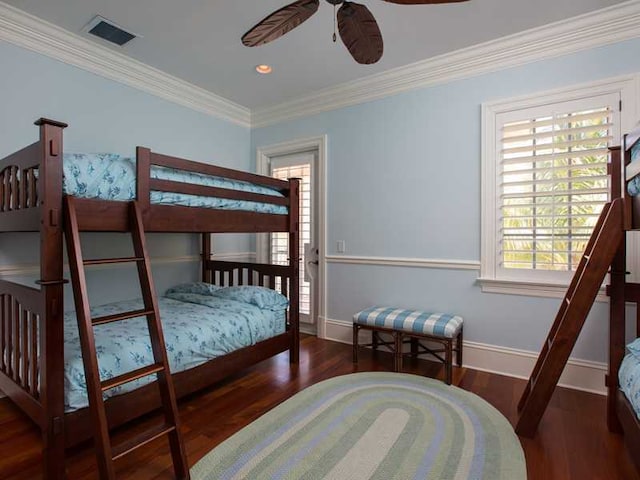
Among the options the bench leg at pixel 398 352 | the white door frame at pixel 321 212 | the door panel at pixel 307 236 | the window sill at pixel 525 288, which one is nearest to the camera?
the window sill at pixel 525 288

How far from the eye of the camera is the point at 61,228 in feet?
5.33

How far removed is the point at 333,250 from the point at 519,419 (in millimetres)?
2264

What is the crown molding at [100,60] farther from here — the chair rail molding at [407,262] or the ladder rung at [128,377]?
the ladder rung at [128,377]

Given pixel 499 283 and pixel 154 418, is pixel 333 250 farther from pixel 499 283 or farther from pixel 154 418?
pixel 154 418

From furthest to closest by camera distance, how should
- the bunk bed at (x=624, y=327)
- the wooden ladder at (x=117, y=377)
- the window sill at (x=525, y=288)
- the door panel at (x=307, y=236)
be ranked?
the door panel at (x=307, y=236) < the window sill at (x=525, y=288) < the bunk bed at (x=624, y=327) < the wooden ladder at (x=117, y=377)

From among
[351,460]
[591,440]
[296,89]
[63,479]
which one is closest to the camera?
[63,479]

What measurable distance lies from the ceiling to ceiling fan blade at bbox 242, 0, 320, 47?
0.88m

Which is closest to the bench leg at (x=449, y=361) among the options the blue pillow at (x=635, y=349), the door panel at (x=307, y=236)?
the blue pillow at (x=635, y=349)

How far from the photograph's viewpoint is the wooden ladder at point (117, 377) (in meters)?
1.43

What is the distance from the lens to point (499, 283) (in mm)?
2898

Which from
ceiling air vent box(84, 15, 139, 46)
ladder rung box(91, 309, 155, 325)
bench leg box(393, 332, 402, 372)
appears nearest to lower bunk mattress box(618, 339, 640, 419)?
bench leg box(393, 332, 402, 372)

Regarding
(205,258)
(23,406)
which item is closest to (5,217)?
(23,406)

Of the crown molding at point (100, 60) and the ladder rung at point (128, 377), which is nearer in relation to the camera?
the ladder rung at point (128, 377)

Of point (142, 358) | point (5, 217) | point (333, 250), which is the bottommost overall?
point (142, 358)
